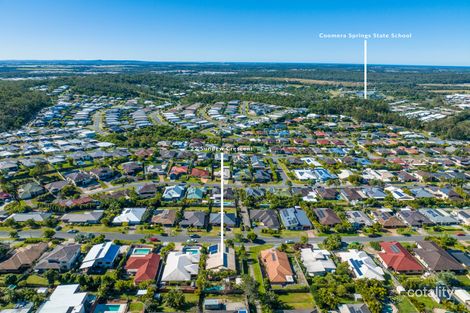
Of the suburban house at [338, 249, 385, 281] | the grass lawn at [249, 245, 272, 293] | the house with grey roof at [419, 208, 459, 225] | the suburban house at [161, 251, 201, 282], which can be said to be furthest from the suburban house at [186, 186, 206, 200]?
the house with grey roof at [419, 208, 459, 225]

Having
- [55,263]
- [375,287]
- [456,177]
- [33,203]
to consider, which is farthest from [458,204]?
[33,203]

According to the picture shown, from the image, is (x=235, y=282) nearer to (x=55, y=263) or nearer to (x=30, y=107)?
(x=55, y=263)

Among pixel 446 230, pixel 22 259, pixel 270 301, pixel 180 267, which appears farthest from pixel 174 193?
pixel 446 230

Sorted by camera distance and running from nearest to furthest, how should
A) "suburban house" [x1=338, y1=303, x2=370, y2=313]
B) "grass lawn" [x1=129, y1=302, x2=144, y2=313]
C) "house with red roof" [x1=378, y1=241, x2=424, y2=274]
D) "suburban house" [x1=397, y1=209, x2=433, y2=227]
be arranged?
"suburban house" [x1=338, y1=303, x2=370, y2=313] → "grass lawn" [x1=129, y1=302, x2=144, y2=313] → "house with red roof" [x1=378, y1=241, x2=424, y2=274] → "suburban house" [x1=397, y1=209, x2=433, y2=227]

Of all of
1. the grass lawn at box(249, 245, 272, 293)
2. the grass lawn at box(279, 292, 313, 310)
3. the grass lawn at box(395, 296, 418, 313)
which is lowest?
the grass lawn at box(395, 296, 418, 313)

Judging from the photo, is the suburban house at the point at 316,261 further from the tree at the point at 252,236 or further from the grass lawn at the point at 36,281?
the grass lawn at the point at 36,281

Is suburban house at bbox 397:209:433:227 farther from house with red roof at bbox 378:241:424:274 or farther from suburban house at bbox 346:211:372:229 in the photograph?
house with red roof at bbox 378:241:424:274

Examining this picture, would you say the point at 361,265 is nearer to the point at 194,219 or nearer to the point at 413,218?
the point at 413,218
